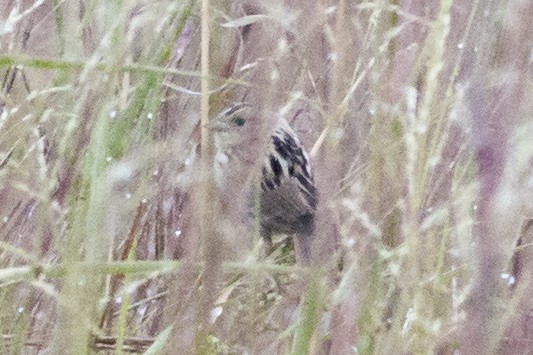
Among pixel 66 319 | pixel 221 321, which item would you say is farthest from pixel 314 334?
pixel 66 319

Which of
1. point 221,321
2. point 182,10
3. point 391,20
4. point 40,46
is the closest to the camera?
point 221,321

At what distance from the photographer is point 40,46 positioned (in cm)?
119

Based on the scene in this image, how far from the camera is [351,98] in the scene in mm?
614

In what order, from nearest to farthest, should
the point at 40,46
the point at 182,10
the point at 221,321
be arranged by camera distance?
the point at 221,321 < the point at 182,10 < the point at 40,46

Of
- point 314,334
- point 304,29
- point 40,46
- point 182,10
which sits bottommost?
point 314,334

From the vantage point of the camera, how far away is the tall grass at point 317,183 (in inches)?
10.9

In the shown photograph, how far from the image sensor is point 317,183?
361mm

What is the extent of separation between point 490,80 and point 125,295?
0.41m

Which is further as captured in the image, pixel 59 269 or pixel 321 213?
pixel 59 269

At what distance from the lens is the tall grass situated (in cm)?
28

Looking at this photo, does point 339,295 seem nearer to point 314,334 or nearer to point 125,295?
point 314,334

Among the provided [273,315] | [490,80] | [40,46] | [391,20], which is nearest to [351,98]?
[391,20]

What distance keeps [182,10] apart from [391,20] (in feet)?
0.68

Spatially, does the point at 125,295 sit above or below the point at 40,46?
below
